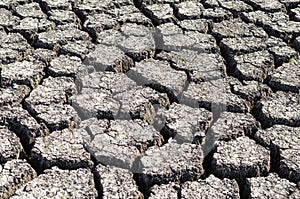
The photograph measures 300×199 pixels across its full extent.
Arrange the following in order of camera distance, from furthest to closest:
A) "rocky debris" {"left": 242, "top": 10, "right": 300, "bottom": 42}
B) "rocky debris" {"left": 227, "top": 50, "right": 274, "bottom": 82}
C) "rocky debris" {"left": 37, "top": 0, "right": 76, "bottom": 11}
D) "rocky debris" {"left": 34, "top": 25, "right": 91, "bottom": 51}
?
"rocky debris" {"left": 37, "top": 0, "right": 76, "bottom": 11}
"rocky debris" {"left": 242, "top": 10, "right": 300, "bottom": 42}
"rocky debris" {"left": 34, "top": 25, "right": 91, "bottom": 51}
"rocky debris" {"left": 227, "top": 50, "right": 274, "bottom": 82}

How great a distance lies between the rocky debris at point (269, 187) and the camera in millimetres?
1888

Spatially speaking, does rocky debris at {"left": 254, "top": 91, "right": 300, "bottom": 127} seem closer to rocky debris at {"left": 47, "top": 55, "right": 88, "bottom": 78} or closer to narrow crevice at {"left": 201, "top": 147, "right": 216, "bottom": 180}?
narrow crevice at {"left": 201, "top": 147, "right": 216, "bottom": 180}

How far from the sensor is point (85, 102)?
2.29m

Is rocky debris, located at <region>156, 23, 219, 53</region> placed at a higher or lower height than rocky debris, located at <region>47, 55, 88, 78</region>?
higher

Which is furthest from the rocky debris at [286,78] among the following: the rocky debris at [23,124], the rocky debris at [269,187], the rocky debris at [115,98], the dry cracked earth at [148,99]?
the rocky debris at [23,124]

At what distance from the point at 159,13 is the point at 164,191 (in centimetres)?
148

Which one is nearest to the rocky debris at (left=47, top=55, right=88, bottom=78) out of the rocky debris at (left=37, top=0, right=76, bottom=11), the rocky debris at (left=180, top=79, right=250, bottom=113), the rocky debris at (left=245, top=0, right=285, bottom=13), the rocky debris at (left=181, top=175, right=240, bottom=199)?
the rocky debris at (left=180, top=79, right=250, bottom=113)

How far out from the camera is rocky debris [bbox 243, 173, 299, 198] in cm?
189

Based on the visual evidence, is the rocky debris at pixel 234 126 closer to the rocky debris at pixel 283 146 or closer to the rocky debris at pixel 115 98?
the rocky debris at pixel 283 146

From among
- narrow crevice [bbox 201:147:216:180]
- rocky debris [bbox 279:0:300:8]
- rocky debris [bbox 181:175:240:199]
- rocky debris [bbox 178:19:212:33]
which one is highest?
rocky debris [bbox 279:0:300:8]

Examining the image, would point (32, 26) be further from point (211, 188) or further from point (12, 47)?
point (211, 188)

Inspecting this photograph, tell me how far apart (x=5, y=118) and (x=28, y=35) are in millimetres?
760

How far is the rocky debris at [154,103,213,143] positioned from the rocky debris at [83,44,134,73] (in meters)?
0.40

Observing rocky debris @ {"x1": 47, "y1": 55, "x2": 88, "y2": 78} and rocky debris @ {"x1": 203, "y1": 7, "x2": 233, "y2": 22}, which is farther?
rocky debris @ {"x1": 203, "y1": 7, "x2": 233, "y2": 22}
